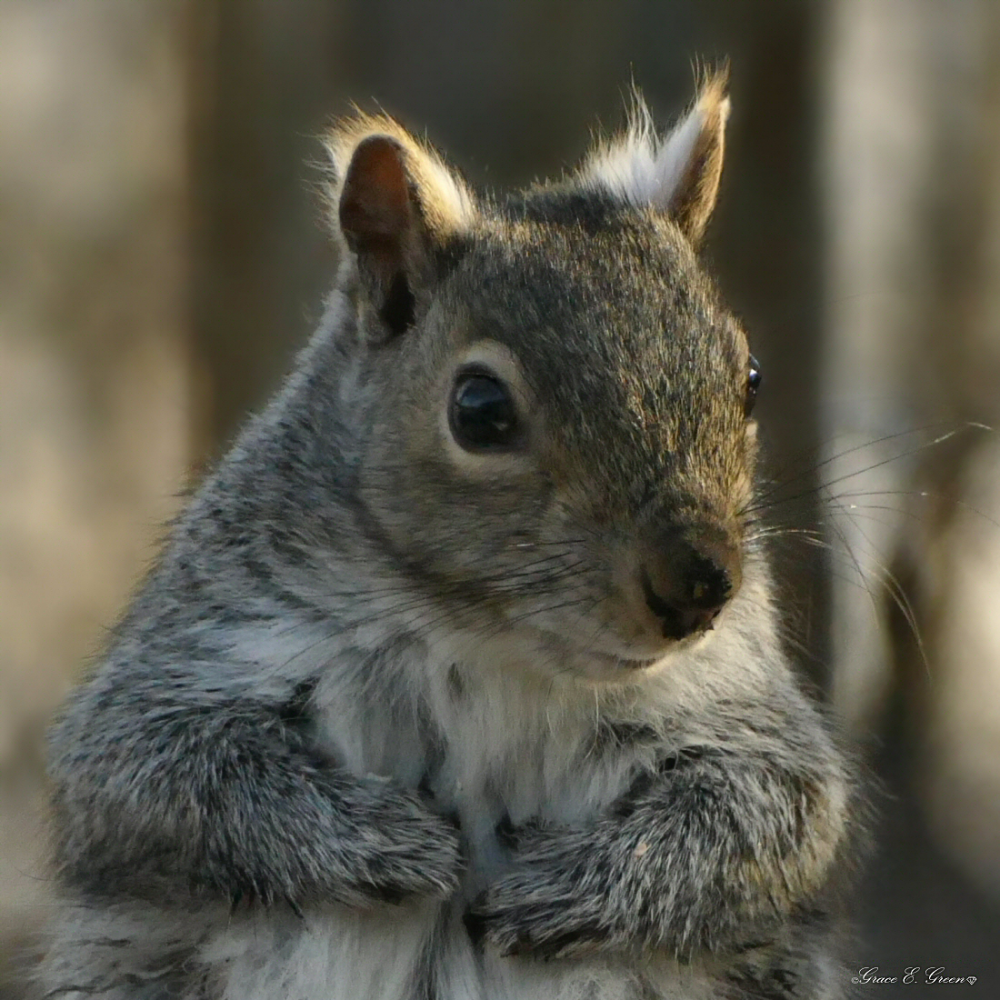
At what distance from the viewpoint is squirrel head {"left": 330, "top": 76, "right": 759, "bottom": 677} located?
61.7 inches

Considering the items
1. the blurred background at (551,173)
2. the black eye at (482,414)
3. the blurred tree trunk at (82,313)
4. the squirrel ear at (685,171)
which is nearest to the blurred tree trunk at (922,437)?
the blurred background at (551,173)

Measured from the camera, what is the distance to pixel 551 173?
141 inches

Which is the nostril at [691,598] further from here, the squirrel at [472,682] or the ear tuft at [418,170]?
the ear tuft at [418,170]

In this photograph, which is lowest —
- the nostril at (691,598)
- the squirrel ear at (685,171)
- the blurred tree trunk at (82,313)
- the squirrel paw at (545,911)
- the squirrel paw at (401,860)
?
the squirrel paw at (545,911)

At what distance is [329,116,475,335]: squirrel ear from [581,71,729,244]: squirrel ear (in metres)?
0.27

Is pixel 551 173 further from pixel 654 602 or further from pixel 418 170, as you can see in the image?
pixel 654 602

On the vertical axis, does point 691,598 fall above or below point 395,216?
below

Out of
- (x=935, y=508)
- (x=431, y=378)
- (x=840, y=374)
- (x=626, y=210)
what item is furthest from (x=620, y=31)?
(x=431, y=378)

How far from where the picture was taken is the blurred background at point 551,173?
10.8ft

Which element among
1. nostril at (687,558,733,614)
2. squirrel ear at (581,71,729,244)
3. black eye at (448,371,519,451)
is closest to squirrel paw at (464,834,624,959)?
nostril at (687,558,733,614)

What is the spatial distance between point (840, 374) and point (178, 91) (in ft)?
7.78

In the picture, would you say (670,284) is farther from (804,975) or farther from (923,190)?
(923,190)

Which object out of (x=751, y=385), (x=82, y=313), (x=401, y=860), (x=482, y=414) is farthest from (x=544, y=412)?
(x=82, y=313)

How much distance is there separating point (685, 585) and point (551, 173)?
225cm
